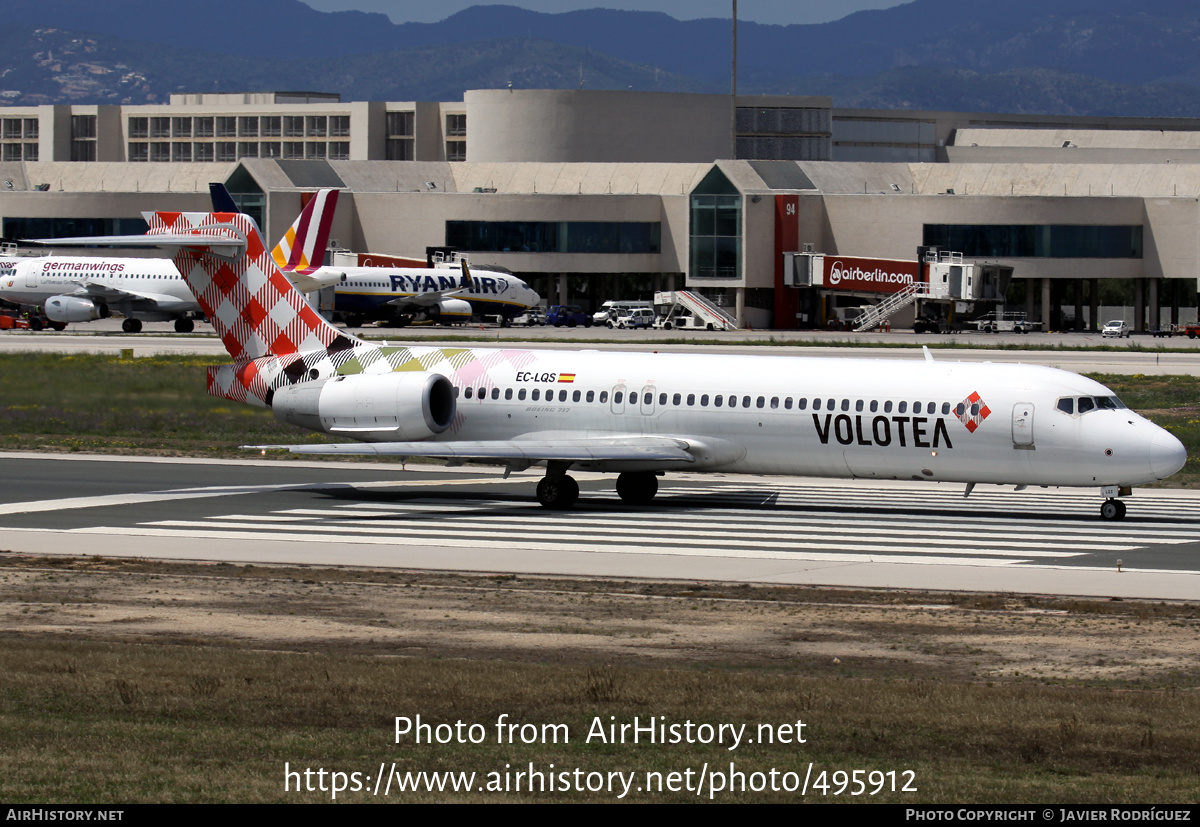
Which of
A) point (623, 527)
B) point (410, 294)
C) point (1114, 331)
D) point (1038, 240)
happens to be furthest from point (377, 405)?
point (1038, 240)

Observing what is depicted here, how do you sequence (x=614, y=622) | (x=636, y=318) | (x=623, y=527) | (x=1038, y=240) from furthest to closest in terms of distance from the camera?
(x=1038, y=240) → (x=636, y=318) → (x=623, y=527) → (x=614, y=622)

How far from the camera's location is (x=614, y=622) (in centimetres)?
2203

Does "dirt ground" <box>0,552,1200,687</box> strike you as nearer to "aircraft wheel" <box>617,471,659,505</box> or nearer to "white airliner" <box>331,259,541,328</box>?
"aircraft wheel" <box>617,471,659,505</box>

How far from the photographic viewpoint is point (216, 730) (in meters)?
15.1

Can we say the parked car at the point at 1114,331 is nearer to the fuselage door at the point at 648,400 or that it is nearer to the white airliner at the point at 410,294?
the white airliner at the point at 410,294

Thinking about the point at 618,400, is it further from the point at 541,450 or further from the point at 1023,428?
the point at 1023,428

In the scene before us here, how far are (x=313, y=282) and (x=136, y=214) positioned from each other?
3968 cm

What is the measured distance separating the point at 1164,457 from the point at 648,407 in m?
10.5

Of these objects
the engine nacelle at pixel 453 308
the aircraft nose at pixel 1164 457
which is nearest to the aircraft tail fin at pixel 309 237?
the engine nacelle at pixel 453 308

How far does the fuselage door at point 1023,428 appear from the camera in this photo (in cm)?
3222

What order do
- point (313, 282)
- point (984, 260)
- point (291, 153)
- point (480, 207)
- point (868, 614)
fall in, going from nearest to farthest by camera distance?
point (868, 614) → point (313, 282) → point (984, 260) → point (480, 207) → point (291, 153)

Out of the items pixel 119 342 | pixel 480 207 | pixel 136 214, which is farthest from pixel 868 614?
pixel 136 214

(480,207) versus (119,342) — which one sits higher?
(480,207)
